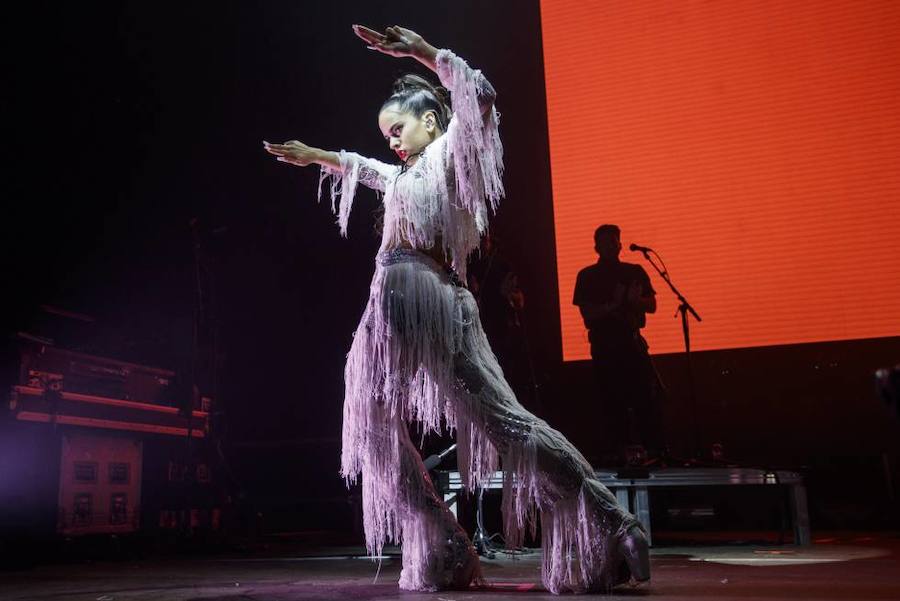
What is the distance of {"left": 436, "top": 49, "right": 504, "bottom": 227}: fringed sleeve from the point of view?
2.06m

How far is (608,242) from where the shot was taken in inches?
193

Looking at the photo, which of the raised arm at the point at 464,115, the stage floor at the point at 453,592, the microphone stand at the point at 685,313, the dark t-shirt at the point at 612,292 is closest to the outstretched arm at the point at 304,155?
the raised arm at the point at 464,115

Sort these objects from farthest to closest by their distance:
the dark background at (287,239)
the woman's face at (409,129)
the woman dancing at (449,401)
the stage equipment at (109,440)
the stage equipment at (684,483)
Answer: the dark background at (287,239)
the stage equipment at (109,440)
the stage equipment at (684,483)
the woman's face at (409,129)
the woman dancing at (449,401)

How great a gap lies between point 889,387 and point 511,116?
17.0ft

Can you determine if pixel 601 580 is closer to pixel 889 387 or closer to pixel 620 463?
pixel 889 387

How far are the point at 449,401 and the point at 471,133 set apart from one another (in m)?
0.71

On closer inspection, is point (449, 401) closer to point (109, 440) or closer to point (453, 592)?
point (453, 592)

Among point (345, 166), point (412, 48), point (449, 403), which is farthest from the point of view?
point (345, 166)

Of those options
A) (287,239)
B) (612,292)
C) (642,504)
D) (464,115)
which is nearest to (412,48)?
(464,115)

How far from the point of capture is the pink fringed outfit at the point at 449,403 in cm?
201

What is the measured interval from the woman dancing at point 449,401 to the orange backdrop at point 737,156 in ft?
10.9

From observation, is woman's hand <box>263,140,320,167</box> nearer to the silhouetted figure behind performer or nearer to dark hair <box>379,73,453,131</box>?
dark hair <box>379,73,453,131</box>

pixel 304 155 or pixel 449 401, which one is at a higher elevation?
pixel 304 155

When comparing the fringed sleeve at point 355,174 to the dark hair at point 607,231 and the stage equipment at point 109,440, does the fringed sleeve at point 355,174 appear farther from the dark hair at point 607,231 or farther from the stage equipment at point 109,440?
the dark hair at point 607,231
